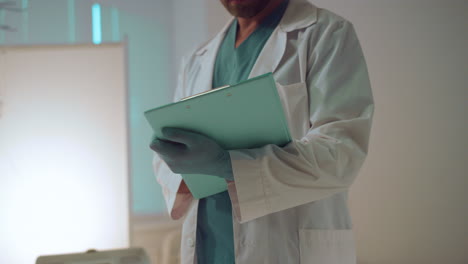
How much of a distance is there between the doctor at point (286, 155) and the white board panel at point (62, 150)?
3.09 ft

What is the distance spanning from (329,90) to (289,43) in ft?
0.69

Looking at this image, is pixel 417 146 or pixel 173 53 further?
pixel 173 53

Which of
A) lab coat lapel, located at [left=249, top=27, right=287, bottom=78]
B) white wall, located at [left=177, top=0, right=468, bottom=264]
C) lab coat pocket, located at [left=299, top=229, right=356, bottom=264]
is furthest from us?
white wall, located at [left=177, top=0, right=468, bottom=264]

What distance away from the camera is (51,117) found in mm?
2078

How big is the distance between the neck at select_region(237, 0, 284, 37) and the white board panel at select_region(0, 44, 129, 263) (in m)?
0.99

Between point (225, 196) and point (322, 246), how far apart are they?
241mm

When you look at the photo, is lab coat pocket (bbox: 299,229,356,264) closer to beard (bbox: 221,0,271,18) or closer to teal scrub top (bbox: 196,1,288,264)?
teal scrub top (bbox: 196,1,288,264)

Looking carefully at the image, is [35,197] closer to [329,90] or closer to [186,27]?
[186,27]

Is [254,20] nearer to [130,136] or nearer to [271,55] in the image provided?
[271,55]

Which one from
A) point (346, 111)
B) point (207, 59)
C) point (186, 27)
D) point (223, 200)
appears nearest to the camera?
point (346, 111)

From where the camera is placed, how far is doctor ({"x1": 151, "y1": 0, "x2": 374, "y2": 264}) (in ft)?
2.61

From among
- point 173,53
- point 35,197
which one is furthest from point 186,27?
point 35,197

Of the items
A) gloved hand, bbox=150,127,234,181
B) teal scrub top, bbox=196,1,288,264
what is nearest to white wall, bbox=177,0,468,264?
teal scrub top, bbox=196,1,288,264

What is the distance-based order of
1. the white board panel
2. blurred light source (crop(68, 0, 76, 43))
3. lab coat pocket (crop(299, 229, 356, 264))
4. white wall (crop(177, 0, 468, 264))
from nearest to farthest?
lab coat pocket (crop(299, 229, 356, 264)) → white wall (crop(177, 0, 468, 264)) → the white board panel → blurred light source (crop(68, 0, 76, 43))
